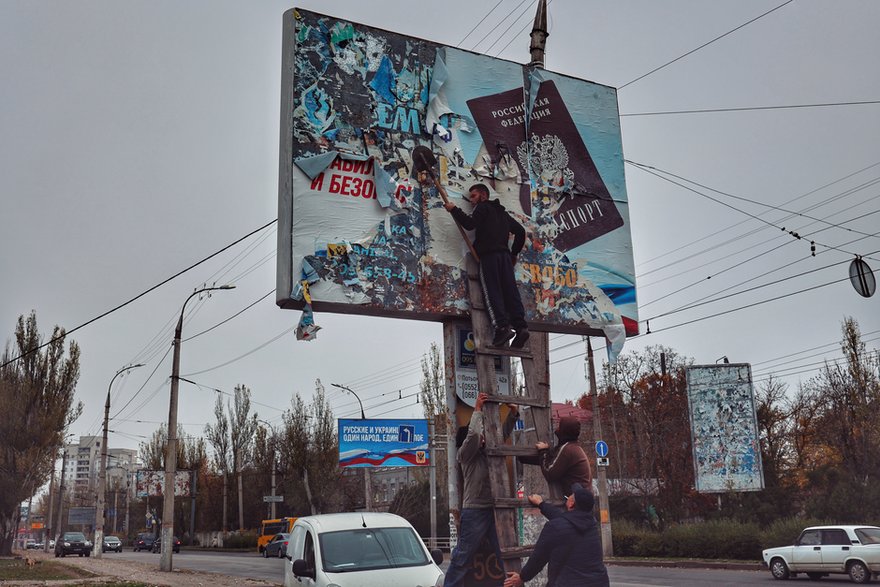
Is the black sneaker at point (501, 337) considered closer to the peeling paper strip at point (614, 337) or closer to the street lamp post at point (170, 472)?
the peeling paper strip at point (614, 337)

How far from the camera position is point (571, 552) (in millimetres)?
6582

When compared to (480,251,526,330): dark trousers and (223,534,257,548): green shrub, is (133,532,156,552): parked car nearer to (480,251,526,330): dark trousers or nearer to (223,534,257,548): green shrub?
(223,534,257,548): green shrub

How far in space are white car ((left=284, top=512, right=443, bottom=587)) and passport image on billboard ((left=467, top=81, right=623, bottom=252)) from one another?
4.57 metres

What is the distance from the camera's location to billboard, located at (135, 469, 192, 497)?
240 ft

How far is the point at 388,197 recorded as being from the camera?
395 inches

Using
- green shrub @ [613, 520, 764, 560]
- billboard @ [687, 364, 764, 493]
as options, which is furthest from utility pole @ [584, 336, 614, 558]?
billboard @ [687, 364, 764, 493]

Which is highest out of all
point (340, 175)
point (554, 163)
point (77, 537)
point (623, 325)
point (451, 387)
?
point (554, 163)

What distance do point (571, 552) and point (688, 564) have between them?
2414 cm

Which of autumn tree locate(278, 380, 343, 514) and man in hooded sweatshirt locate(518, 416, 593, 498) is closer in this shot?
man in hooded sweatshirt locate(518, 416, 593, 498)

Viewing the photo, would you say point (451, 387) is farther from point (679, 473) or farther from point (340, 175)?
point (679, 473)

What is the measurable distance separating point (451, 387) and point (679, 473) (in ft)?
130

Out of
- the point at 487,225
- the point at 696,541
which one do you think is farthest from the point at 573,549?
the point at 696,541

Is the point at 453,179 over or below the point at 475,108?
below

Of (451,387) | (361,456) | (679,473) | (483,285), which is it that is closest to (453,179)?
(483,285)
